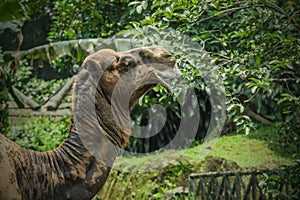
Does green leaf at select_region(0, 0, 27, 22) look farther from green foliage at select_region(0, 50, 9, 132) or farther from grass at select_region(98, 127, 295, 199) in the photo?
grass at select_region(98, 127, 295, 199)

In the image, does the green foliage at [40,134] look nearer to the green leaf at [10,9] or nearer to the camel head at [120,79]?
the green leaf at [10,9]

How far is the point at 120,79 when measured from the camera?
98.5 inches

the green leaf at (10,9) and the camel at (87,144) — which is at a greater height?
the green leaf at (10,9)

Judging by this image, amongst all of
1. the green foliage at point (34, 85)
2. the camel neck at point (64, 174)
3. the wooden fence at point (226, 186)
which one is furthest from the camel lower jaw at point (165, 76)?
the green foliage at point (34, 85)

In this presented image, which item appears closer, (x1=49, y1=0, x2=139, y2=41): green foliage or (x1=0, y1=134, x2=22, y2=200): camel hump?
(x1=0, y1=134, x2=22, y2=200): camel hump

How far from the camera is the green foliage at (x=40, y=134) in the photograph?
6684 mm

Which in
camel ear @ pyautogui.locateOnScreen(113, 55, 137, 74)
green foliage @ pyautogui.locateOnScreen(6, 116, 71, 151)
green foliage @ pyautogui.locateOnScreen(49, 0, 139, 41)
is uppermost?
green foliage @ pyautogui.locateOnScreen(49, 0, 139, 41)

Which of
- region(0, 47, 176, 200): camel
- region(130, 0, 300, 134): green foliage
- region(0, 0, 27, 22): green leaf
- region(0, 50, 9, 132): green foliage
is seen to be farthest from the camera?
region(0, 50, 9, 132): green foliage

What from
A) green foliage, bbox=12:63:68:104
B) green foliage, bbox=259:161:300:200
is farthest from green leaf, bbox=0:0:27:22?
green foliage, bbox=12:63:68:104

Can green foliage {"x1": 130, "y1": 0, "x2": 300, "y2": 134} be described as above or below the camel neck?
above

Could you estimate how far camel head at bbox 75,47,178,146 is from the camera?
242 cm

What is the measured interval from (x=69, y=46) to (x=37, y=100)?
4.12m

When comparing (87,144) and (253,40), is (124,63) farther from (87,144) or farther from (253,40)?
(253,40)

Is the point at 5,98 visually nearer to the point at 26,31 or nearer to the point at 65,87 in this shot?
the point at 65,87
